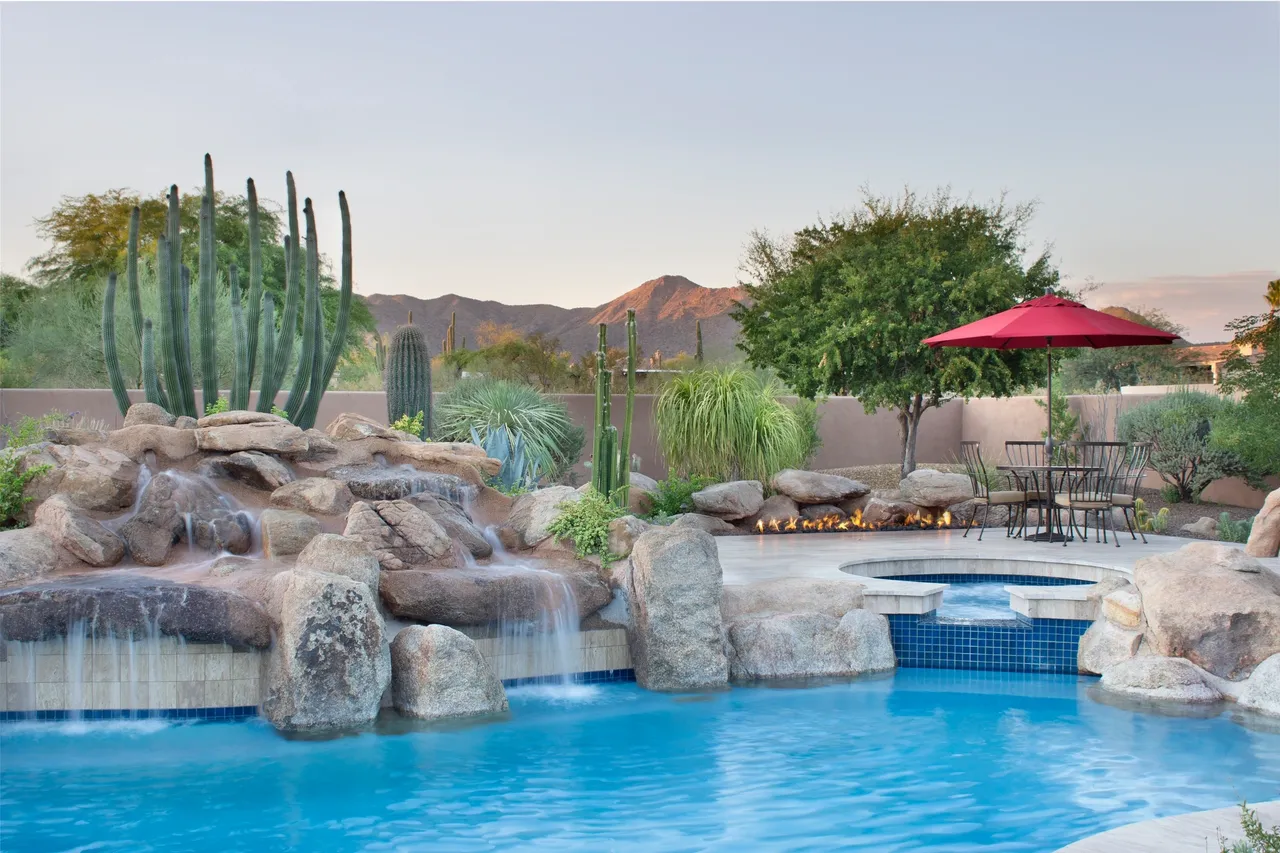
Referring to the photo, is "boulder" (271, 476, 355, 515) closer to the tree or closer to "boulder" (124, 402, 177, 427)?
"boulder" (124, 402, 177, 427)

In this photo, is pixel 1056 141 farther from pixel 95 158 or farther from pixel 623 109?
pixel 95 158

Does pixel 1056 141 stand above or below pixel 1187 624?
above

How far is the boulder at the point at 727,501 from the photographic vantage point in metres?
10.3

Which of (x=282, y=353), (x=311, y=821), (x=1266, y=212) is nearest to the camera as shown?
(x=311, y=821)

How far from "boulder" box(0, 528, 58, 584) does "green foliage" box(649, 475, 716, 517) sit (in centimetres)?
527

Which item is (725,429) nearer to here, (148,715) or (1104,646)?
(1104,646)

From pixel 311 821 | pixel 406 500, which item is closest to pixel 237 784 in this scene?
pixel 311 821

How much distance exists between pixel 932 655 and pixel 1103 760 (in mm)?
1758

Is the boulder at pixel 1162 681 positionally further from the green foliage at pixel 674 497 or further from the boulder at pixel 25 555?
the boulder at pixel 25 555

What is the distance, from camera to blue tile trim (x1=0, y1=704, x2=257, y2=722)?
5.43 m

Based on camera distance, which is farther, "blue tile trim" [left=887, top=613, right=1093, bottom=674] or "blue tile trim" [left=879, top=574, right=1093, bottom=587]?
"blue tile trim" [left=879, top=574, right=1093, bottom=587]

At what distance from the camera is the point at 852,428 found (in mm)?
17109

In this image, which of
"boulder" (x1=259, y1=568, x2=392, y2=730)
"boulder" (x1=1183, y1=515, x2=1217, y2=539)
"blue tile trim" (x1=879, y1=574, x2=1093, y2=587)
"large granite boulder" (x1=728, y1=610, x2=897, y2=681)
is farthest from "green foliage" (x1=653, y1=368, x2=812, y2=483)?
"boulder" (x1=259, y1=568, x2=392, y2=730)

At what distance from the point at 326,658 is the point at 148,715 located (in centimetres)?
107
